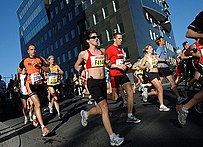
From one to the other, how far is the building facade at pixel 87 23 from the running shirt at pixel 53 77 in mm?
9056

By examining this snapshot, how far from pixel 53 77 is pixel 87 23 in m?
29.7

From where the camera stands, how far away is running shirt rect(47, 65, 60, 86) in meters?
7.99

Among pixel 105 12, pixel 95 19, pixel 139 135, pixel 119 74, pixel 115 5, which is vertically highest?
pixel 115 5

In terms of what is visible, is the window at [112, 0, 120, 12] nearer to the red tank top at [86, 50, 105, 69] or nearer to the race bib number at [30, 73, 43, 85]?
the race bib number at [30, 73, 43, 85]

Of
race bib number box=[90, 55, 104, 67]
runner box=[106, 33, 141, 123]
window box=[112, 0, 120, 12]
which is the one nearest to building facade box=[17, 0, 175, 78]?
window box=[112, 0, 120, 12]

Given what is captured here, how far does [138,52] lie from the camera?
2791 cm

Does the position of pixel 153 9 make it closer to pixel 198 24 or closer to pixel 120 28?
pixel 120 28

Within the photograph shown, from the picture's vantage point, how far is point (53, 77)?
8.03 m

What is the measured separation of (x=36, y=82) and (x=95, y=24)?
97.7 feet

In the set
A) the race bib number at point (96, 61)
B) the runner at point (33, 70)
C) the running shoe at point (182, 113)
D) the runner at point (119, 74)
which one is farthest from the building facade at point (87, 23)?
the running shoe at point (182, 113)

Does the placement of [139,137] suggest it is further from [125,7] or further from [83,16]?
[83,16]

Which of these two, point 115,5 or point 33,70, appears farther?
point 115,5

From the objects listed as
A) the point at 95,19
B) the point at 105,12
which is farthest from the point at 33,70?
the point at 95,19

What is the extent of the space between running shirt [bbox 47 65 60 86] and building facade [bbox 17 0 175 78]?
9056 millimetres
